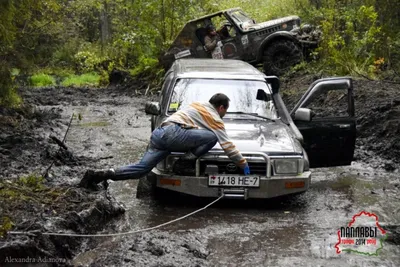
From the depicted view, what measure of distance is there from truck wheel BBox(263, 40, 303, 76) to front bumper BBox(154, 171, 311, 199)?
36.2 ft

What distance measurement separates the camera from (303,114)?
792 centimetres

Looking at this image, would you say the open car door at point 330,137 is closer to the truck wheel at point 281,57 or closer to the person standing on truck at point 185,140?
the person standing on truck at point 185,140

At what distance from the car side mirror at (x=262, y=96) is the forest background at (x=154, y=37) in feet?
16.6

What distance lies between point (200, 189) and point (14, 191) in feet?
6.73

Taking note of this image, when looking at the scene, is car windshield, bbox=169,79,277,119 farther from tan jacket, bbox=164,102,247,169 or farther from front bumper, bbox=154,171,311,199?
front bumper, bbox=154,171,311,199

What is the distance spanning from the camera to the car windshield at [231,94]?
7895 mm

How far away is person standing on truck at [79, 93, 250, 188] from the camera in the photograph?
21.7 ft

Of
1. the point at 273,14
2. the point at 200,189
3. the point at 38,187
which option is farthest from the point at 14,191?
the point at 273,14

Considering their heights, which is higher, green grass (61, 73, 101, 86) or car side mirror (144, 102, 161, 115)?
car side mirror (144, 102, 161, 115)

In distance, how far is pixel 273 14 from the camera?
81.1 feet

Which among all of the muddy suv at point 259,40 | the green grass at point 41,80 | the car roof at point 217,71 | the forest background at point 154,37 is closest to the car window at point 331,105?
the forest background at point 154,37

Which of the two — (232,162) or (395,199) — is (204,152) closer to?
(232,162)

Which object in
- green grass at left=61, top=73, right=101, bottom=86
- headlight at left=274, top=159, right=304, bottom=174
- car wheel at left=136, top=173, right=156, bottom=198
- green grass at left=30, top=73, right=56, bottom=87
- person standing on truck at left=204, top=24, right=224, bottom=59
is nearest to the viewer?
headlight at left=274, top=159, right=304, bottom=174

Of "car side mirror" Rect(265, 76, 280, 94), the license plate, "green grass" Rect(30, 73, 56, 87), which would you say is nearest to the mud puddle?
the license plate
